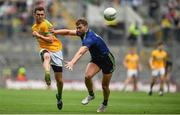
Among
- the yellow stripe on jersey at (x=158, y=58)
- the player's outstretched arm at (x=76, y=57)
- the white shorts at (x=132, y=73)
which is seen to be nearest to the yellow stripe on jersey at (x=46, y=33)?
the player's outstretched arm at (x=76, y=57)

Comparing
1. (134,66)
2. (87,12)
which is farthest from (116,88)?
(87,12)

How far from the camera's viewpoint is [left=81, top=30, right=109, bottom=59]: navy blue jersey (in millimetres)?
20453

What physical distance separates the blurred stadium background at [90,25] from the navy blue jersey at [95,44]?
60.5 ft

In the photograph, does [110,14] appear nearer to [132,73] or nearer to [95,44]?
[95,44]

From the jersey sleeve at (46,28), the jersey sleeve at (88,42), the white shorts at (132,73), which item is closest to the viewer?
the jersey sleeve at (88,42)

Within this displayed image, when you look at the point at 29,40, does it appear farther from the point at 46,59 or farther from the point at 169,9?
the point at 46,59

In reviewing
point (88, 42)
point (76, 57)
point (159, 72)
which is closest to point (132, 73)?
point (159, 72)

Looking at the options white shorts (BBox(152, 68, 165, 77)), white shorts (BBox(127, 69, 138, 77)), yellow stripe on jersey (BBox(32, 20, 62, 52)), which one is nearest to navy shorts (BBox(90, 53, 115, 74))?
yellow stripe on jersey (BBox(32, 20, 62, 52))

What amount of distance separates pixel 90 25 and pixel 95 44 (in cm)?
1976

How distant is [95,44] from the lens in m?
20.8

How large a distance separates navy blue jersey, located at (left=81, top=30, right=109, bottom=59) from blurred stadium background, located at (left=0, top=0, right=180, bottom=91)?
18449 millimetres

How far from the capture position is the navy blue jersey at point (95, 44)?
67.1ft

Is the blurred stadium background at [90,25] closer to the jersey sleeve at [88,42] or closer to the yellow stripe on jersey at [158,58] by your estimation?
the yellow stripe on jersey at [158,58]

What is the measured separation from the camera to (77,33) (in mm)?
21000
